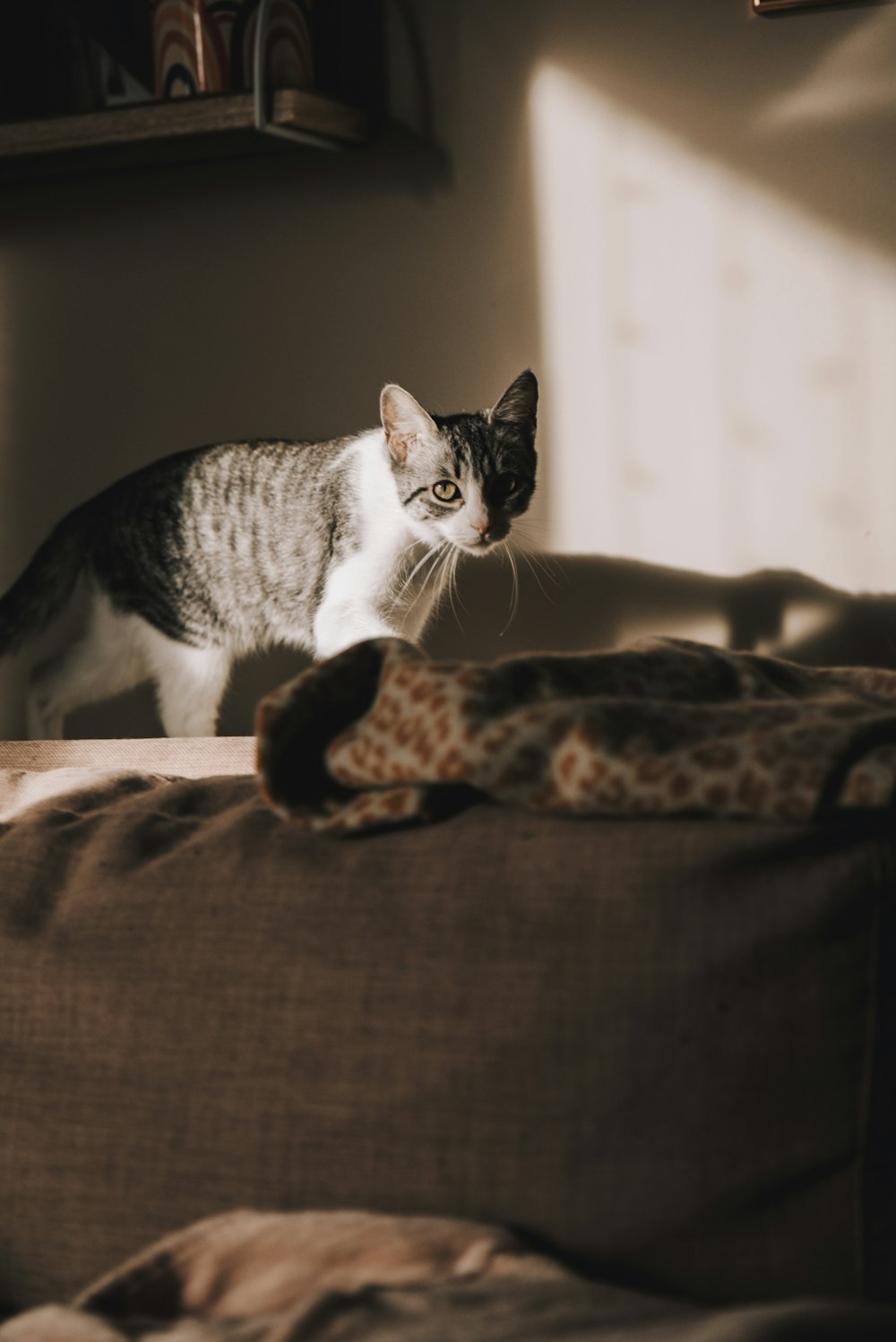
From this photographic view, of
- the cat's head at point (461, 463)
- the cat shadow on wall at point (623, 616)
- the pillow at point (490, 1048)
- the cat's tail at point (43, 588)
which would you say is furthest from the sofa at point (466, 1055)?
the cat's tail at point (43, 588)

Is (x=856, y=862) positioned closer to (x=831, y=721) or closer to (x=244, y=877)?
(x=831, y=721)

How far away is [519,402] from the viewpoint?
139 cm

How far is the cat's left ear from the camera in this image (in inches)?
54.2

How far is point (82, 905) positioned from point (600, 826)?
0.30 metres

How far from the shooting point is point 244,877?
0.67 metres

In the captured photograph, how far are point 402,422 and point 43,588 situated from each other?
0.57 m

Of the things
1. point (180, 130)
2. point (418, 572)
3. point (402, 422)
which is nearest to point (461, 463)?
point (402, 422)

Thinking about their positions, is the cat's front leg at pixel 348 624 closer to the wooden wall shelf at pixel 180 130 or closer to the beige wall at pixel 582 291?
the beige wall at pixel 582 291

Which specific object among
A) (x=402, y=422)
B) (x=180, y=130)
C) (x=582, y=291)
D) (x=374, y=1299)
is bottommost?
(x=374, y=1299)

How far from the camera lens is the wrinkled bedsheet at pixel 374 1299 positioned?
0.48 m

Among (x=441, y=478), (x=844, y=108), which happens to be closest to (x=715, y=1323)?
(x=441, y=478)

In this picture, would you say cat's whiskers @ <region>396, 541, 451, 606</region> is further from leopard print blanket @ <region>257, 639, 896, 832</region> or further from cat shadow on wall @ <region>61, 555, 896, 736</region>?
leopard print blanket @ <region>257, 639, 896, 832</region>

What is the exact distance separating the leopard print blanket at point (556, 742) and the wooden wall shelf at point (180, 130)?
985 millimetres

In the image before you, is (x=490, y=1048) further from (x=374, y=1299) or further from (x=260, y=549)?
(x=260, y=549)
